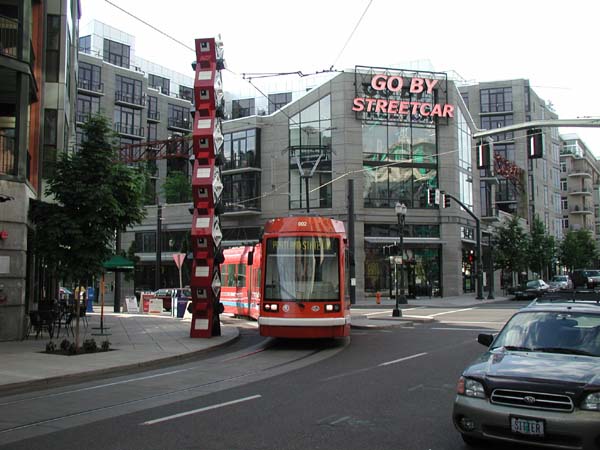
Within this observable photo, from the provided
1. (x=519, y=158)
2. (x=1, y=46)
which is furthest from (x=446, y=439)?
(x=519, y=158)

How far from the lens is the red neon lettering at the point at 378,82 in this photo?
46.3m

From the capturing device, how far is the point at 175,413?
8.37 metres

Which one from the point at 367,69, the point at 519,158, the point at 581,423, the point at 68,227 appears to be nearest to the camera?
the point at 581,423

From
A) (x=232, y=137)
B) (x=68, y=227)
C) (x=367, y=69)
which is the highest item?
(x=367, y=69)

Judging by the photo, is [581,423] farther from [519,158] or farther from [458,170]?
[519,158]

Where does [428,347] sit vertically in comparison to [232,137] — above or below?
below

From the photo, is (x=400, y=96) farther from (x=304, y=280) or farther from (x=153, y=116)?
(x=153, y=116)

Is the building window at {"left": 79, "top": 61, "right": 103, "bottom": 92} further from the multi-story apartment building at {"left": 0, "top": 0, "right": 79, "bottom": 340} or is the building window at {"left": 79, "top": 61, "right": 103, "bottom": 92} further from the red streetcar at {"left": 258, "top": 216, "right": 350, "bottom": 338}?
the red streetcar at {"left": 258, "top": 216, "right": 350, "bottom": 338}

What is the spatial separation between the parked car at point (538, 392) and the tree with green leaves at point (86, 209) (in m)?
11.8

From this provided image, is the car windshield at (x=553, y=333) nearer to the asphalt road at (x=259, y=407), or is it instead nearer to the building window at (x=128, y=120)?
the asphalt road at (x=259, y=407)

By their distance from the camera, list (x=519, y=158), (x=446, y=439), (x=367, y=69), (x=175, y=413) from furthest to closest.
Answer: (x=519, y=158)
(x=367, y=69)
(x=175, y=413)
(x=446, y=439)

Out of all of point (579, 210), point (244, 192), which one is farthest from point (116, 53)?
point (579, 210)

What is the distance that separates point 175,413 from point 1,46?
51.5 ft

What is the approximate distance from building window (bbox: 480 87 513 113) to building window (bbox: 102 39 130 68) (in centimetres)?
4569
